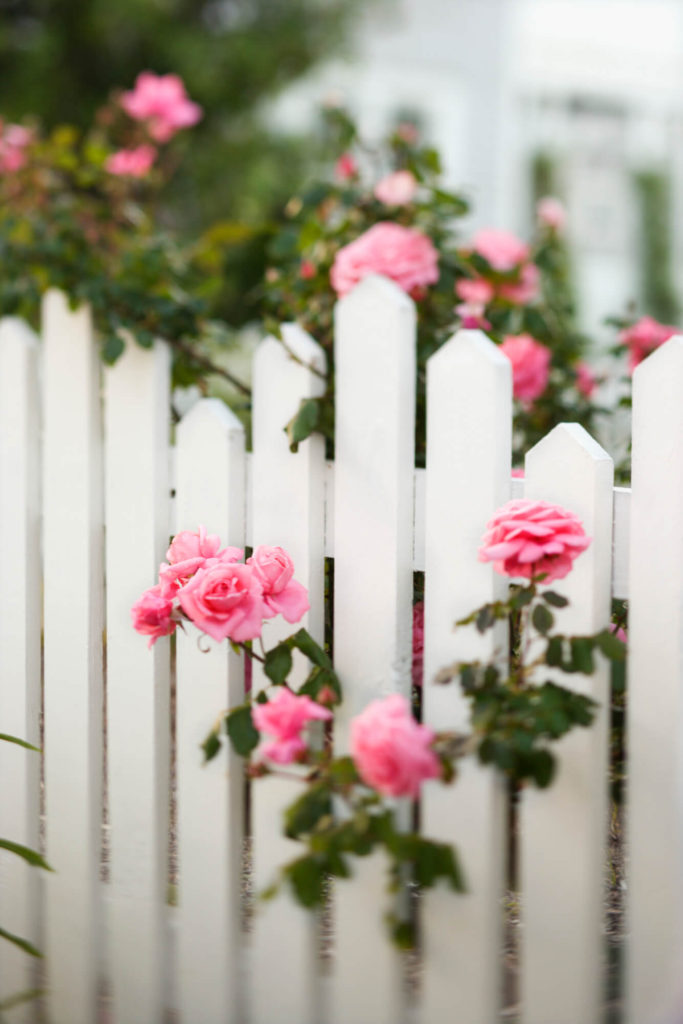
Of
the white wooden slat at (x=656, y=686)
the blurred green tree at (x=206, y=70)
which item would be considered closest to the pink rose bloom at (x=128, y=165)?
the white wooden slat at (x=656, y=686)

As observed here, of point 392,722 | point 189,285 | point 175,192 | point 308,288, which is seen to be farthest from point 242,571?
point 175,192

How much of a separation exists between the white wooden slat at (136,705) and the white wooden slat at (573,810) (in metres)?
0.57

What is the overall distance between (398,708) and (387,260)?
2.71ft

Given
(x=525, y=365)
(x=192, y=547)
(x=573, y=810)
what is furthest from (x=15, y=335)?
(x=573, y=810)

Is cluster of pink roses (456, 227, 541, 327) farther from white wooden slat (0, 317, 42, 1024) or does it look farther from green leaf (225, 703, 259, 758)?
green leaf (225, 703, 259, 758)

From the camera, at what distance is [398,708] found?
970mm

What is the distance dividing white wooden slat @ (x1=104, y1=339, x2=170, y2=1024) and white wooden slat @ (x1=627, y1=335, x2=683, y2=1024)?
70 centimetres

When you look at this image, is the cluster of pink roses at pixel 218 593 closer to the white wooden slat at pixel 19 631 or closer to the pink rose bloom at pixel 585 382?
the white wooden slat at pixel 19 631

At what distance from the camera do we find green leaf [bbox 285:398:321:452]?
128 centimetres

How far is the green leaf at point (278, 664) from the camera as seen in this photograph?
1203 mm

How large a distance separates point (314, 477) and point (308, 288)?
1.83ft

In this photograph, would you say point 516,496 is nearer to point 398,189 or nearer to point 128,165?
point 398,189

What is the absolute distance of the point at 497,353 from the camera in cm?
120

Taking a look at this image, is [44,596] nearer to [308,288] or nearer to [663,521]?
[308,288]
